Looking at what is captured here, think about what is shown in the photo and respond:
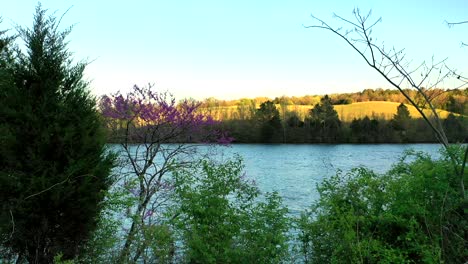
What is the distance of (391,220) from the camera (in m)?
4.70

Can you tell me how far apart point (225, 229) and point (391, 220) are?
75.6 inches

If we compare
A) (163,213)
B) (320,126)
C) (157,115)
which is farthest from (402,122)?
(163,213)

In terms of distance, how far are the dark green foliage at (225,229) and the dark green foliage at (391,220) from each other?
1.76ft

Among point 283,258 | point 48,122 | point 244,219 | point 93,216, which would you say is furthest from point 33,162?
point 283,258

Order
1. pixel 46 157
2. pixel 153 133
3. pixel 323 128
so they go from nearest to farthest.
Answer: pixel 46 157, pixel 153 133, pixel 323 128

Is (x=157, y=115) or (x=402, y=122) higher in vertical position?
(x=402, y=122)

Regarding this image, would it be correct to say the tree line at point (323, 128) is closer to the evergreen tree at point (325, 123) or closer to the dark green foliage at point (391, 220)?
the evergreen tree at point (325, 123)

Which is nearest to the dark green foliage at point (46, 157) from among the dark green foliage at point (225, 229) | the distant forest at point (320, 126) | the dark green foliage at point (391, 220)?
the dark green foliage at point (225, 229)

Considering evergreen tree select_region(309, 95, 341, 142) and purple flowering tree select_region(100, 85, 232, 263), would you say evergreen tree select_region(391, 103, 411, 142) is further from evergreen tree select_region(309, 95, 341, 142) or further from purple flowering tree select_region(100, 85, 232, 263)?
purple flowering tree select_region(100, 85, 232, 263)

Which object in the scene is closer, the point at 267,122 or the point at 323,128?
the point at 267,122

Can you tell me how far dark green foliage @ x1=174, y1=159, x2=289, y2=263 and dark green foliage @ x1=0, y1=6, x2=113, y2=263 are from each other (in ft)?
4.61

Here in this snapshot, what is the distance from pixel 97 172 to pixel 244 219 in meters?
2.15

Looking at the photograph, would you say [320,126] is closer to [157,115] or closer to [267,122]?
[267,122]

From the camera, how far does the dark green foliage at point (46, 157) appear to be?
16.7 feet
